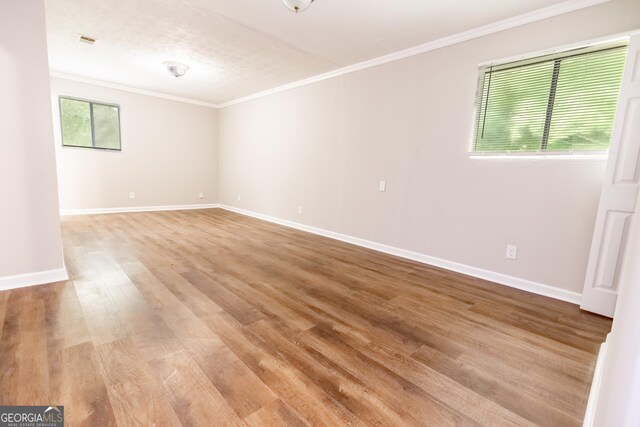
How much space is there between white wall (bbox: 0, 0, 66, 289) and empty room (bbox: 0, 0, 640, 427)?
0.05 feet

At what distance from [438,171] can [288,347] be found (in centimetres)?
256

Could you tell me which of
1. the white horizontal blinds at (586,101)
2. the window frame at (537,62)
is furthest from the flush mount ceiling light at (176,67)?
the white horizontal blinds at (586,101)

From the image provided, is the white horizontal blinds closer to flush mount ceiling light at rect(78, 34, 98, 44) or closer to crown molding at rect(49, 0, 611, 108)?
crown molding at rect(49, 0, 611, 108)

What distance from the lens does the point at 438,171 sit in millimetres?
3240

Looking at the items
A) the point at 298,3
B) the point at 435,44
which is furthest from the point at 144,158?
the point at 435,44

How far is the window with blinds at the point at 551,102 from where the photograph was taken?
7.51ft

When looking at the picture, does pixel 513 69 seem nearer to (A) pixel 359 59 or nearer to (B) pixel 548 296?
(A) pixel 359 59

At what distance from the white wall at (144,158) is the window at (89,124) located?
108 mm

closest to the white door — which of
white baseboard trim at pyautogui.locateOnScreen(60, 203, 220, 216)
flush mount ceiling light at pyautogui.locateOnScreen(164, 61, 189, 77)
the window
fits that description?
flush mount ceiling light at pyautogui.locateOnScreen(164, 61, 189, 77)

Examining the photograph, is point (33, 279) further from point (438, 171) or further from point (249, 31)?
point (438, 171)

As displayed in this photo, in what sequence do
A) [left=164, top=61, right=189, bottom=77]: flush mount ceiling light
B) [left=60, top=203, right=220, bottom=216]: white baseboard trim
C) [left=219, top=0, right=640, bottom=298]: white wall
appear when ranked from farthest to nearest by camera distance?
1. [left=60, top=203, right=220, bottom=216]: white baseboard trim
2. [left=164, top=61, right=189, bottom=77]: flush mount ceiling light
3. [left=219, top=0, right=640, bottom=298]: white wall

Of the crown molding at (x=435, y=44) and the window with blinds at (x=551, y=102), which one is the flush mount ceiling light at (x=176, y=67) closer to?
the crown molding at (x=435, y=44)

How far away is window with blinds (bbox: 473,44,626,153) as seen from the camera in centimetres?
229

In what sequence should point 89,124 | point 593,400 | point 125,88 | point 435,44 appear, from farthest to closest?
point 125,88 < point 89,124 < point 435,44 < point 593,400
